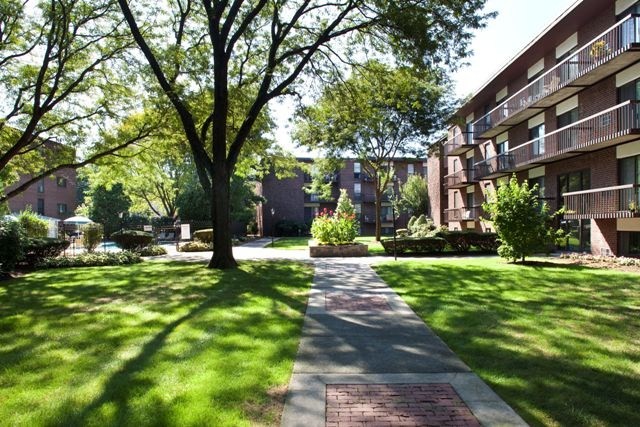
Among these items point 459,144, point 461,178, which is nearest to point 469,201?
point 461,178

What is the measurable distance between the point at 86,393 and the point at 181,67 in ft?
46.2

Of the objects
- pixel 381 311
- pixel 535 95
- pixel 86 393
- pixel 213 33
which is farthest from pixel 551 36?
pixel 86 393

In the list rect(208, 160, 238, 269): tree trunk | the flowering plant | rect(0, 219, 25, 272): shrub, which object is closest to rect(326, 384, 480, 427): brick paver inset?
rect(208, 160, 238, 269): tree trunk

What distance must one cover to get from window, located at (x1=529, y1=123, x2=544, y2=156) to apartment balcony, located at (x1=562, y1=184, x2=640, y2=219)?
11.5 ft

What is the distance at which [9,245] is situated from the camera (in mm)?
13391

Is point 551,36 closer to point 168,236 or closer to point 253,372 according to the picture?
point 253,372

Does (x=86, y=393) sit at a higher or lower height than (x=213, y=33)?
lower

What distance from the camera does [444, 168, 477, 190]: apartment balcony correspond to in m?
33.1

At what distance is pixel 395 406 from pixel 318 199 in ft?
178

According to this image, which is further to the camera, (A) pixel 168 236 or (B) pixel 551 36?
(A) pixel 168 236

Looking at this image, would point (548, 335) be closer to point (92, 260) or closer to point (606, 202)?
point (606, 202)

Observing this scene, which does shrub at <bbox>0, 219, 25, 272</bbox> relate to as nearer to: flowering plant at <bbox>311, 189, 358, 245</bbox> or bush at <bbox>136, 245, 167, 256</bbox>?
bush at <bbox>136, 245, 167, 256</bbox>

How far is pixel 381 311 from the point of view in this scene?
314 inches

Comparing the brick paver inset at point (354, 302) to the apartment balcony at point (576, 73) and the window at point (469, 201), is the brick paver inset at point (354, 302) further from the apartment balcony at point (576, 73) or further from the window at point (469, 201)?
the window at point (469, 201)
